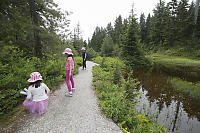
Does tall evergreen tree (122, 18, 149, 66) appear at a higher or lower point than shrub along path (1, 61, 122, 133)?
higher

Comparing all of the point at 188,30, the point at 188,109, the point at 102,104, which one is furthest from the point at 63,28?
the point at 188,30

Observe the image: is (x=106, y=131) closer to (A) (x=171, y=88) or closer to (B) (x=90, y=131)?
(B) (x=90, y=131)

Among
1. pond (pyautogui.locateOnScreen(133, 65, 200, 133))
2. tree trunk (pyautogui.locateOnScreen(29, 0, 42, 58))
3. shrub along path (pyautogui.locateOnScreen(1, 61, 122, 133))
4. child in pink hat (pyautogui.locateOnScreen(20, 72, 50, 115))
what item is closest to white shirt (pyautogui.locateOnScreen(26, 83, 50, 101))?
child in pink hat (pyautogui.locateOnScreen(20, 72, 50, 115))

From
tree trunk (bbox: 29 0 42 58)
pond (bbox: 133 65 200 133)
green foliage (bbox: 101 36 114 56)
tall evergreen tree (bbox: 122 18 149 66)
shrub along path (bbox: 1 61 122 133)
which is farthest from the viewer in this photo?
green foliage (bbox: 101 36 114 56)

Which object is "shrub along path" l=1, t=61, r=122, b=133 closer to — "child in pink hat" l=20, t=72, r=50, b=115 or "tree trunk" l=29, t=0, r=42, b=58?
"child in pink hat" l=20, t=72, r=50, b=115

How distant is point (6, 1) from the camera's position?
3908 mm

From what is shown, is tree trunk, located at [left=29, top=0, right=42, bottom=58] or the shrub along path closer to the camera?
the shrub along path

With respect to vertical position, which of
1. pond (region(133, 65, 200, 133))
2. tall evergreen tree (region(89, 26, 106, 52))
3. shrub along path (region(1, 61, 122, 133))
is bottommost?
pond (region(133, 65, 200, 133))

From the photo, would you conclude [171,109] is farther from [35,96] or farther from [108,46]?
[108,46]

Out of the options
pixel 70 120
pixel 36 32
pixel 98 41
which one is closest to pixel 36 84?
pixel 70 120

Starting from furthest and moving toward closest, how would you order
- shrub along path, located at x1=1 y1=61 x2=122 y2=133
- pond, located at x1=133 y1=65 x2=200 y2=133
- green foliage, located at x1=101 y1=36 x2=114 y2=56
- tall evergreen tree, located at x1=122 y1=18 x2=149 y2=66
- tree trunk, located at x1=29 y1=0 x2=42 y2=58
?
green foliage, located at x1=101 y1=36 x2=114 y2=56 → tall evergreen tree, located at x1=122 y1=18 x2=149 y2=66 → tree trunk, located at x1=29 y1=0 x2=42 y2=58 → pond, located at x1=133 y1=65 x2=200 y2=133 → shrub along path, located at x1=1 y1=61 x2=122 y2=133

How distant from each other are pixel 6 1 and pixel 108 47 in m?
29.5

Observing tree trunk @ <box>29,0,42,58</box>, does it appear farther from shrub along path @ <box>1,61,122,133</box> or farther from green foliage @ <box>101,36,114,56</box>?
green foliage @ <box>101,36,114,56</box>

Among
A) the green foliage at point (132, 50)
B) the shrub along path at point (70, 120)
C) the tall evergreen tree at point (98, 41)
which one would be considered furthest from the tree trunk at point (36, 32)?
the tall evergreen tree at point (98, 41)
